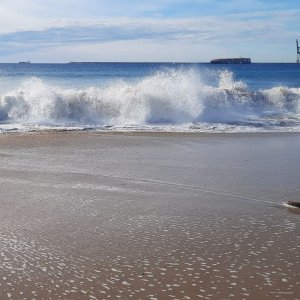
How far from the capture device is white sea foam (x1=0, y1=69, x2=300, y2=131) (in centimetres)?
1839

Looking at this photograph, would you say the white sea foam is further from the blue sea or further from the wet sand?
the wet sand

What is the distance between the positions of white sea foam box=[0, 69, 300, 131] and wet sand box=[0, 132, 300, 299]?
742cm

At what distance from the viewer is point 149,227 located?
593 cm

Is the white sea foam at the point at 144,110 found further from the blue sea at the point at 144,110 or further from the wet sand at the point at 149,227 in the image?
the wet sand at the point at 149,227

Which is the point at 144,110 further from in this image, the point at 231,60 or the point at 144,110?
the point at 231,60

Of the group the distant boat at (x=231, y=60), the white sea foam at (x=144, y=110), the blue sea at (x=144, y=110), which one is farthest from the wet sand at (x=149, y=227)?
the distant boat at (x=231, y=60)

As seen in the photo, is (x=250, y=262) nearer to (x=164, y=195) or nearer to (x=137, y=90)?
(x=164, y=195)

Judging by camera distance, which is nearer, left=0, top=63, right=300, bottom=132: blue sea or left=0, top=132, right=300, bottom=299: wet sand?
left=0, top=132, right=300, bottom=299: wet sand

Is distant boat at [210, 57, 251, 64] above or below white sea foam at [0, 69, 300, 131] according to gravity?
above

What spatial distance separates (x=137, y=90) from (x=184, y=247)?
1717cm

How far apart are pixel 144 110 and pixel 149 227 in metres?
14.5

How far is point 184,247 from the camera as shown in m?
5.29

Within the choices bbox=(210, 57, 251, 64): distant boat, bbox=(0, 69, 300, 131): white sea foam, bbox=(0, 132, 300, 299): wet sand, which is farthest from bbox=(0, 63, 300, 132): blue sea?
bbox=(210, 57, 251, 64): distant boat

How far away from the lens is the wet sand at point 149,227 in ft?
14.5
